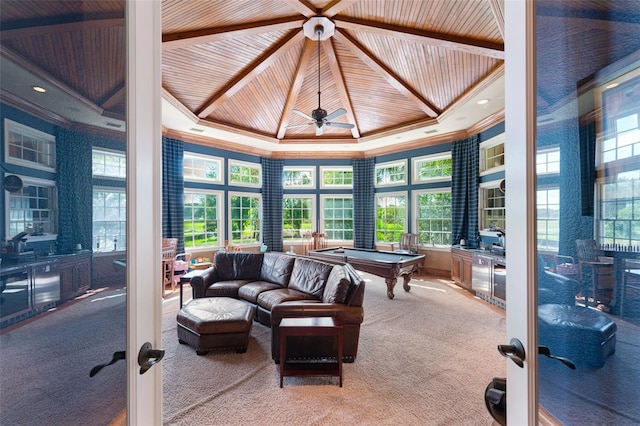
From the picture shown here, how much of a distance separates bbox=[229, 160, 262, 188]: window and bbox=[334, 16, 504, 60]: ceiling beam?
14.3ft

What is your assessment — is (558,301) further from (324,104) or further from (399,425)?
(324,104)

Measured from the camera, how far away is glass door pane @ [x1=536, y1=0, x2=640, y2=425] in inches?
27.0

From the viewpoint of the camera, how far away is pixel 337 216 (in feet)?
24.7

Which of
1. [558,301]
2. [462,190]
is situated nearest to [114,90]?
[558,301]

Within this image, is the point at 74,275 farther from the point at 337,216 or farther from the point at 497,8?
the point at 337,216

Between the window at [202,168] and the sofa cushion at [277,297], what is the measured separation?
395cm

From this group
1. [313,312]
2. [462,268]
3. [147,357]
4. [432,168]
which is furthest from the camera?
[432,168]

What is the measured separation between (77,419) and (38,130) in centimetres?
75

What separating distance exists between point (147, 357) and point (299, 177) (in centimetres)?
680

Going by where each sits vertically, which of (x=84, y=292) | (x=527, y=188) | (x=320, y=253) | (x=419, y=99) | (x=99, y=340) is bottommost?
(x=320, y=253)

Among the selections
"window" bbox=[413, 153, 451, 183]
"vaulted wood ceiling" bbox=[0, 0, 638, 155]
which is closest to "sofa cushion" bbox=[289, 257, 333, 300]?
"vaulted wood ceiling" bbox=[0, 0, 638, 155]

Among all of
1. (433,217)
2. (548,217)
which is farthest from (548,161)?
(433,217)

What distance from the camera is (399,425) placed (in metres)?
1.81

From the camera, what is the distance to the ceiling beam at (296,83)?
4.11 m
